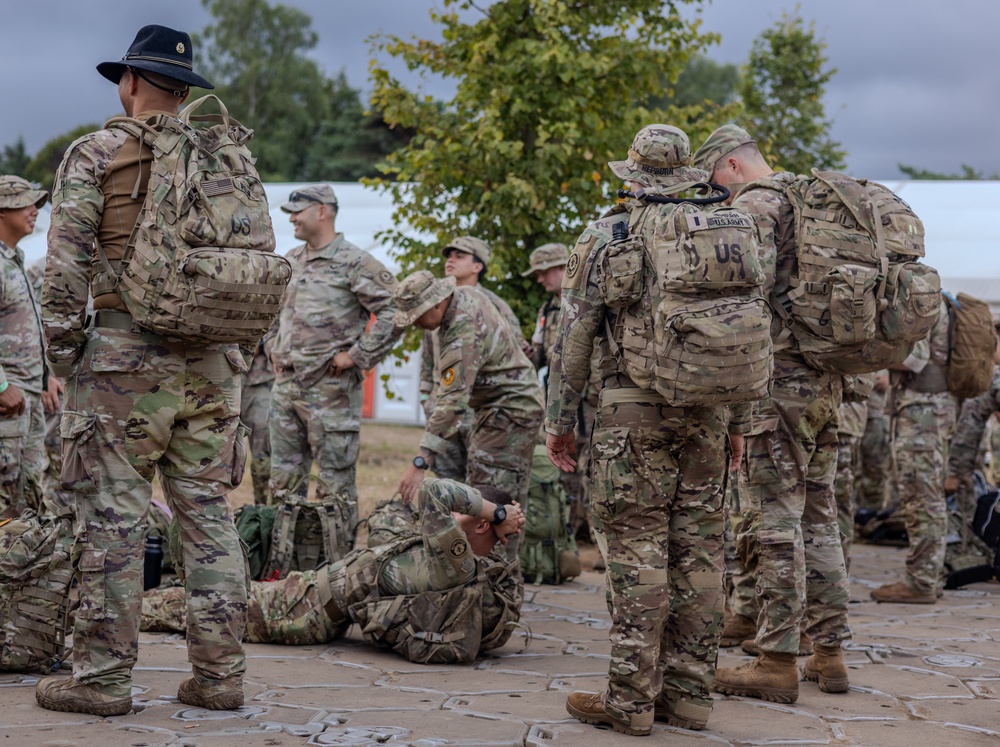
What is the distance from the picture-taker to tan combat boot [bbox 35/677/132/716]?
406cm

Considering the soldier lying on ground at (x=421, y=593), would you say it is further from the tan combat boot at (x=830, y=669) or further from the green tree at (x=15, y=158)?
the green tree at (x=15, y=158)

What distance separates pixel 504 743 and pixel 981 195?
60.5ft

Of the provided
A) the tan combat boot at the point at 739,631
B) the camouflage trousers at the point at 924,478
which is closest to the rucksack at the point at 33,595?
the tan combat boot at the point at 739,631

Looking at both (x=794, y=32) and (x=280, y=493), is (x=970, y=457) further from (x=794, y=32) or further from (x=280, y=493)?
(x=794, y=32)

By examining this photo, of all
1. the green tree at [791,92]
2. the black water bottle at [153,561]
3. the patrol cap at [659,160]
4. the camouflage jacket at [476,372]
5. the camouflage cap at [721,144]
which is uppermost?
the green tree at [791,92]

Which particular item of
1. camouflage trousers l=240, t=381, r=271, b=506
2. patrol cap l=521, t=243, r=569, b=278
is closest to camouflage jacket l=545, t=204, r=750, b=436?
patrol cap l=521, t=243, r=569, b=278

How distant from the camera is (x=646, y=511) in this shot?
427 cm

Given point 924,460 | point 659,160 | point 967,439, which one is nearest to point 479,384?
point 659,160

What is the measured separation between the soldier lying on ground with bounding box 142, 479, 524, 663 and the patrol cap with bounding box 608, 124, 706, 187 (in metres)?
1.74

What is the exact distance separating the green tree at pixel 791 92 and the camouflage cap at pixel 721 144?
1608 centimetres

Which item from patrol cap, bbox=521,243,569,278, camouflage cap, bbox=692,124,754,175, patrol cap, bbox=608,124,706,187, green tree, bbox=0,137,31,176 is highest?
green tree, bbox=0,137,31,176

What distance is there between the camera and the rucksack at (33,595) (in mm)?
4648

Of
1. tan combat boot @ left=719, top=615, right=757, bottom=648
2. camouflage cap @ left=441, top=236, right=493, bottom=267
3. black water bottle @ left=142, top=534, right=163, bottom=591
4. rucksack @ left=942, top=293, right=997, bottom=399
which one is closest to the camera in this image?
tan combat boot @ left=719, top=615, right=757, bottom=648

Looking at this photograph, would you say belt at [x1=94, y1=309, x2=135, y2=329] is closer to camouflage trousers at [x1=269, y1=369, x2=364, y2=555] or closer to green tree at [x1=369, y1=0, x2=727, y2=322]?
camouflage trousers at [x1=269, y1=369, x2=364, y2=555]
